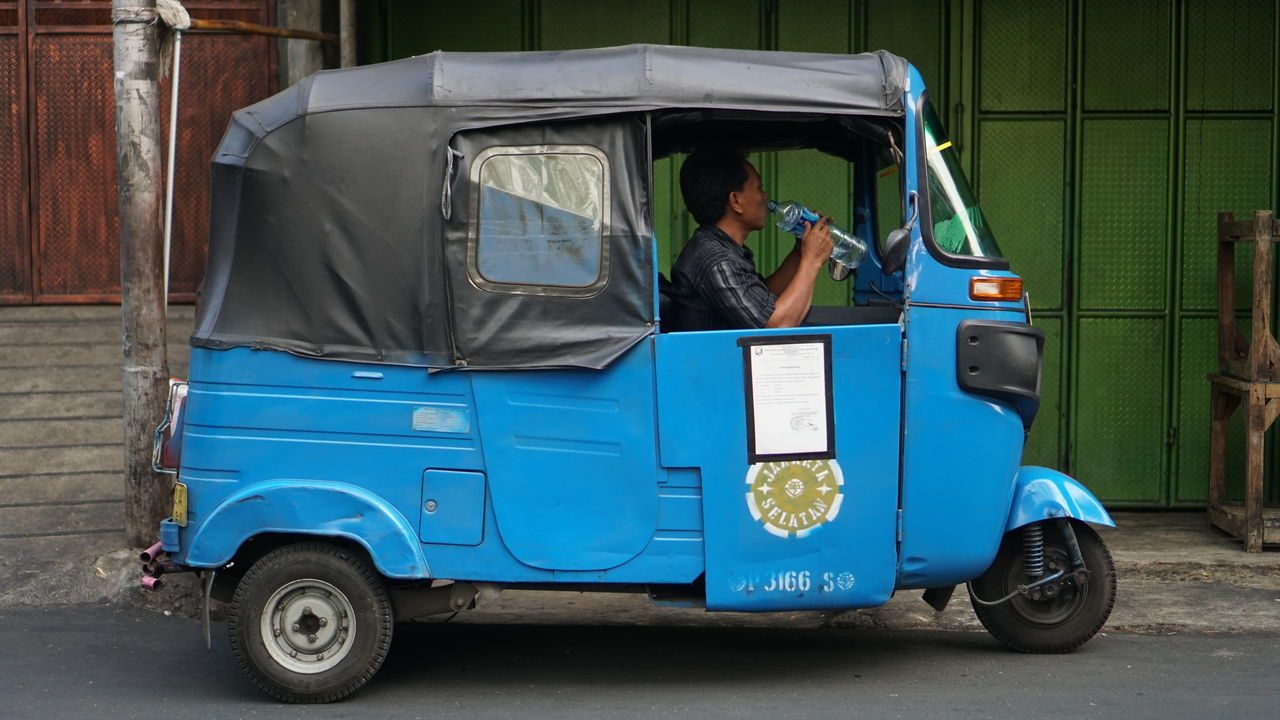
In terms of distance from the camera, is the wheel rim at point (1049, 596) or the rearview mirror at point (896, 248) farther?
the wheel rim at point (1049, 596)

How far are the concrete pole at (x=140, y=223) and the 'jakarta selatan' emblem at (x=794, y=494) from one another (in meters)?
3.26

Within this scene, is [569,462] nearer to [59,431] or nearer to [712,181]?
[712,181]

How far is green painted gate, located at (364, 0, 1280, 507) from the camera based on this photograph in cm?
838

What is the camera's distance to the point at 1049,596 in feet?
18.5

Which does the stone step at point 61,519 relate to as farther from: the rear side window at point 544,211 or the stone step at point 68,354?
the rear side window at point 544,211

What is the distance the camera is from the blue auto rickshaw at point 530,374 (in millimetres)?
5070

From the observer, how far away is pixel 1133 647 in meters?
5.91

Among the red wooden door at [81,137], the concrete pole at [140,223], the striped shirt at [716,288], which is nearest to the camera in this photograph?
the striped shirt at [716,288]

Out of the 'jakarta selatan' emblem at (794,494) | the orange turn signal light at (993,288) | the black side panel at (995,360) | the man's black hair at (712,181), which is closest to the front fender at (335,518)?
the 'jakarta selatan' emblem at (794,494)

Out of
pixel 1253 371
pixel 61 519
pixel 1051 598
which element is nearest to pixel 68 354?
pixel 61 519

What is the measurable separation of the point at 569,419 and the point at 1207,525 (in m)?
4.82

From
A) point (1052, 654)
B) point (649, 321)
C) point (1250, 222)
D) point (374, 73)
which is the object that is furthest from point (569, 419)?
point (1250, 222)

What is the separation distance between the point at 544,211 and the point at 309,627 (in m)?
1.75

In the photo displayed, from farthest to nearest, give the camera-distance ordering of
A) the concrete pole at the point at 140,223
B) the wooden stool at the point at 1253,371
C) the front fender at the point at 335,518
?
the wooden stool at the point at 1253,371, the concrete pole at the point at 140,223, the front fender at the point at 335,518
